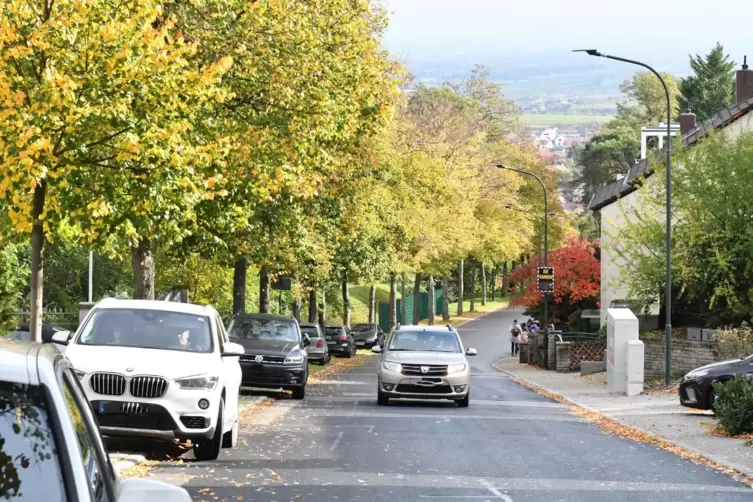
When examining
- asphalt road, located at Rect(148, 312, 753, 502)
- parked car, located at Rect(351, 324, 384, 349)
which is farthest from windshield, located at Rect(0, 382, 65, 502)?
parked car, located at Rect(351, 324, 384, 349)

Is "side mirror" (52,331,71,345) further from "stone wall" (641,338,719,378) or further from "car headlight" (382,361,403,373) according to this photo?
"stone wall" (641,338,719,378)

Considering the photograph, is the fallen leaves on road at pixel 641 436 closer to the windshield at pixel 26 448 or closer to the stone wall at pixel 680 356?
the stone wall at pixel 680 356

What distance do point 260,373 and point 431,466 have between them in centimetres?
1274

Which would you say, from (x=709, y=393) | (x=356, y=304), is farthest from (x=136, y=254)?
(x=356, y=304)

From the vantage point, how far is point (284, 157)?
25.3 meters

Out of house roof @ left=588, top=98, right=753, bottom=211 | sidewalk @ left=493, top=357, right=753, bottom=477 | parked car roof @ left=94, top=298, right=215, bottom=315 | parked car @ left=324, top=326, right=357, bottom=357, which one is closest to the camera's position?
parked car roof @ left=94, top=298, right=215, bottom=315

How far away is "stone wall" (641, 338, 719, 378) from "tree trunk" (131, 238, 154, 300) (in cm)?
1579

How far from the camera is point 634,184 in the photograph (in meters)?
45.4

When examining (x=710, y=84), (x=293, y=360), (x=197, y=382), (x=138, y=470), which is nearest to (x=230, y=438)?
(x=197, y=382)

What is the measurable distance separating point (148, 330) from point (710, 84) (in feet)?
262

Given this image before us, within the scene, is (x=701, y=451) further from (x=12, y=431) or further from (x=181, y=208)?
(x=12, y=431)

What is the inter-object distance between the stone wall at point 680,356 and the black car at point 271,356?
38.8ft

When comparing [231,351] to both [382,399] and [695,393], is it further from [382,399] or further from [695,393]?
[695,393]

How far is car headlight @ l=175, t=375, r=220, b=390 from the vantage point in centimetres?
1492
